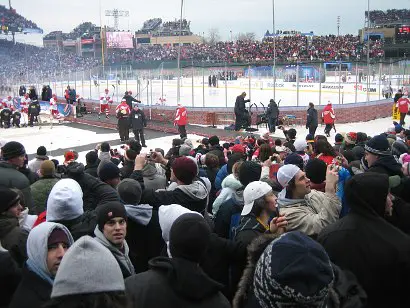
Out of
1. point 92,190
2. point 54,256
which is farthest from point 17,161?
point 54,256

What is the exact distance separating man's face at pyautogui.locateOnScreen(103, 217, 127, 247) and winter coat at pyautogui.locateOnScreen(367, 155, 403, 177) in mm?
2692

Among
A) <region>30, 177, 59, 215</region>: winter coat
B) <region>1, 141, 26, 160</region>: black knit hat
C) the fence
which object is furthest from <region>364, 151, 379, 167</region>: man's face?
the fence

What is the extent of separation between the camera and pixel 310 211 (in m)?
4.24

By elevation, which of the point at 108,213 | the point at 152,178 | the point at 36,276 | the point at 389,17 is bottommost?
the point at 152,178

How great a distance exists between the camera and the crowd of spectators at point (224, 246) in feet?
7.66

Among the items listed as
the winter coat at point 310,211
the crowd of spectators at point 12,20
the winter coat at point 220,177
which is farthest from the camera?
the crowd of spectators at point 12,20

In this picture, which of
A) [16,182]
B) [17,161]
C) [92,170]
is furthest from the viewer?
[92,170]

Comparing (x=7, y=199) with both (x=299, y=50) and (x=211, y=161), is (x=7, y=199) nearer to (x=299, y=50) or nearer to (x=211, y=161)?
(x=211, y=161)

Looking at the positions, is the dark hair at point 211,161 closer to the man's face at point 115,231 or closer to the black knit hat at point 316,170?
the black knit hat at point 316,170

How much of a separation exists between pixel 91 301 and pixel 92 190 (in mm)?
3839

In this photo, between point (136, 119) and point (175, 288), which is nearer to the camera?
point (175, 288)

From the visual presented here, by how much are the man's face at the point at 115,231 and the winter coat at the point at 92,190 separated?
1.74m

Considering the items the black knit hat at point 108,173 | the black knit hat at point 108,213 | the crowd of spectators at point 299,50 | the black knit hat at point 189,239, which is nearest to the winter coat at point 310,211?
the black knit hat at point 189,239

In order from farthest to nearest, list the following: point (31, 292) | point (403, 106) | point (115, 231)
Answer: point (403, 106)
point (115, 231)
point (31, 292)
